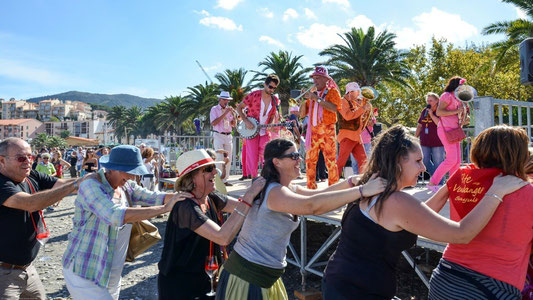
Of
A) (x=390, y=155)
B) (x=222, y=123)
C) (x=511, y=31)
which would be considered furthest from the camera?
(x=511, y=31)

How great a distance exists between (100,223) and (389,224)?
2051 millimetres

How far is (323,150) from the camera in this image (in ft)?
17.8

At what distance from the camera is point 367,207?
204cm

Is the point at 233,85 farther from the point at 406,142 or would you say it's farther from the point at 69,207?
the point at 406,142

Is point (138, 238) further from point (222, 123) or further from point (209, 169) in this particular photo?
point (222, 123)

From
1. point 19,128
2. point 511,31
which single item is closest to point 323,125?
point 511,31

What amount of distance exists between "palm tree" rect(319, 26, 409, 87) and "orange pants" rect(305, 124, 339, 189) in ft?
75.6

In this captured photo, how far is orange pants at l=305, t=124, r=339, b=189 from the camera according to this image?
5332 mm

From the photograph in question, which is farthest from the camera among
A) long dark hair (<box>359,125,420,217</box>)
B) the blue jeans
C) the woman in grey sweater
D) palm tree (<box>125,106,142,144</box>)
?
palm tree (<box>125,106,142,144</box>)

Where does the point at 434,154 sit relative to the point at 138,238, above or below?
above

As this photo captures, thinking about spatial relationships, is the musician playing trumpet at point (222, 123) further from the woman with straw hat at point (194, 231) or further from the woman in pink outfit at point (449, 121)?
the woman with straw hat at point (194, 231)

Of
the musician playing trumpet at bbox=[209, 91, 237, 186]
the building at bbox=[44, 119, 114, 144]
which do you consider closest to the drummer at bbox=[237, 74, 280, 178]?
the musician playing trumpet at bbox=[209, 91, 237, 186]

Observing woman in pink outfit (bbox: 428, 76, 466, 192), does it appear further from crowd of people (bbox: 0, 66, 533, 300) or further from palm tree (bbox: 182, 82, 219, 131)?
palm tree (bbox: 182, 82, 219, 131)

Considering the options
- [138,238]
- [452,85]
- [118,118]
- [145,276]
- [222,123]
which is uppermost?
[118,118]
